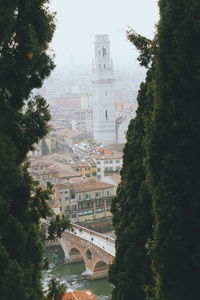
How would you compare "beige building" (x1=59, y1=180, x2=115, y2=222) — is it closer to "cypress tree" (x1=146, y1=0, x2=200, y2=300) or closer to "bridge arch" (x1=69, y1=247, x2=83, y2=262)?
"bridge arch" (x1=69, y1=247, x2=83, y2=262)

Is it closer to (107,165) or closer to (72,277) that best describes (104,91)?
(107,165)

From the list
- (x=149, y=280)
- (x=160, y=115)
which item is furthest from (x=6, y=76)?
(x=149, y=280)

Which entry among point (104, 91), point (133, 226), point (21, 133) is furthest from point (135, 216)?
point (104, 91)

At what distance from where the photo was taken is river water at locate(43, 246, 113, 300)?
51.1 ft

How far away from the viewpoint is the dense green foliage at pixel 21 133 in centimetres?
341

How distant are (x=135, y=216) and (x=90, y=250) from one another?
43.3 feet

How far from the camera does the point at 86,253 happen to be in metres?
18.1

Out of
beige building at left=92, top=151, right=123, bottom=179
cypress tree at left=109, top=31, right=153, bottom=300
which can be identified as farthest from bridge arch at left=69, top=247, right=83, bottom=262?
cypress tree at left=109, top=31, right=153, bottom=300

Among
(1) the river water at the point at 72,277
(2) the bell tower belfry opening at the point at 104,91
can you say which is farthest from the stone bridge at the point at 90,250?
(2) the bell tower belfry opening at the point at 104,91

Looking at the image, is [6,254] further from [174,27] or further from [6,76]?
[174,27]

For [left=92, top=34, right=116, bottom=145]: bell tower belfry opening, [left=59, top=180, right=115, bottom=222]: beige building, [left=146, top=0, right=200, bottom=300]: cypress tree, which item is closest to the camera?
[left=146, top=0, right=200, bottom=300]: cypress tree

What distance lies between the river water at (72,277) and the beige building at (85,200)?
7.57ft

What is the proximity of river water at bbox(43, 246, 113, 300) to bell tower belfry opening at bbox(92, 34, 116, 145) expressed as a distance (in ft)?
62.5

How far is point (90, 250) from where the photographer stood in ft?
58.2
